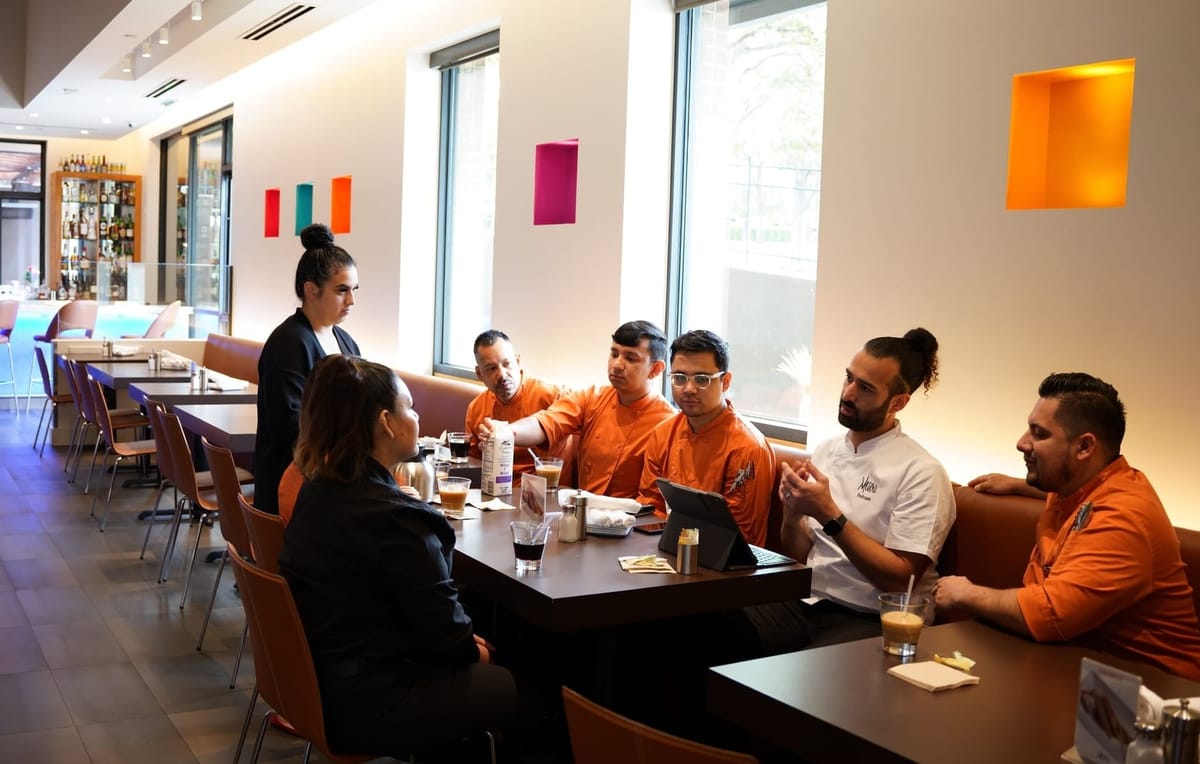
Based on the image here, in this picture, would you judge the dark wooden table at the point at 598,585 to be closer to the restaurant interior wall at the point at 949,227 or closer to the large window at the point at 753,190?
the restaurant interior wall at the point at 949,227

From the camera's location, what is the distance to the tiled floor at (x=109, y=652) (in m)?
3.58

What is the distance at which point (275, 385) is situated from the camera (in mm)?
3928

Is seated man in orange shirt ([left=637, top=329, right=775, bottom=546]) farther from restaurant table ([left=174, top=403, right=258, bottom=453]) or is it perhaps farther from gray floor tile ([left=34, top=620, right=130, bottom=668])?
gray floor tile ([left=34, top=620, right=130, bottom=668])

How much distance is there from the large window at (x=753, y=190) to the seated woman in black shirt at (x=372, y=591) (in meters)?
2.76

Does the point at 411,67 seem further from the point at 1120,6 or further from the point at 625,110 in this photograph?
the point at 1120,6

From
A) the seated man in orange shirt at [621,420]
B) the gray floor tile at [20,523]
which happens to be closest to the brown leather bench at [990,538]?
the seated man in orange shirt at [621,420]

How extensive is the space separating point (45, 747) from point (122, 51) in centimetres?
723

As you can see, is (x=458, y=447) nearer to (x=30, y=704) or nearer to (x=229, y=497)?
(x=229, y=497)

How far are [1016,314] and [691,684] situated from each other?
159cm

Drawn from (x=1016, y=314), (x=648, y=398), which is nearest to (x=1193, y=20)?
(x=1016, y=314)

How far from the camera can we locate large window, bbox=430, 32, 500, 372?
7461 millimetres

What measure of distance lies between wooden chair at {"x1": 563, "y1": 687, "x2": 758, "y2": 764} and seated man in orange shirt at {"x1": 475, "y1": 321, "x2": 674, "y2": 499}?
8.60 feet

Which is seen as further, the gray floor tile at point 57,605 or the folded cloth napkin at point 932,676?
the gray floor tile at point 57,605

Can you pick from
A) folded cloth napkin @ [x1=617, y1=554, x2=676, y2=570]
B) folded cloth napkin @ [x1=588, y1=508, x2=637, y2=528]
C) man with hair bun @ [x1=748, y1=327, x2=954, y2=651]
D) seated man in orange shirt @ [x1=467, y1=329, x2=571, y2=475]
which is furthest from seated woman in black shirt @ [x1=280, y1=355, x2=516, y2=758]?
seated man in orange shirt @ [x1=467, y1=329, x2=571, y2=475]
